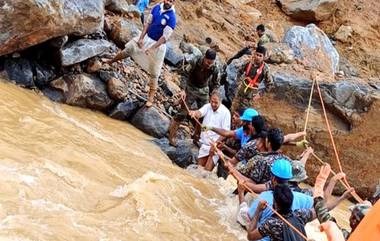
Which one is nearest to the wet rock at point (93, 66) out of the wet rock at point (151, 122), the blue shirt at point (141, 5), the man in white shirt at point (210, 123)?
the wet rock at point (151, 122)

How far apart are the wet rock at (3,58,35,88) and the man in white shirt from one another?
2228mm

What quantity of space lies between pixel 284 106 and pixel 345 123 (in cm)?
99

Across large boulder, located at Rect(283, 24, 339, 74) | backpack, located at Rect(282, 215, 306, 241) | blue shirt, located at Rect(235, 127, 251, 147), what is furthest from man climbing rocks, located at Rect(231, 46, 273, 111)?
backpack, located at Rect(282, 215, 306, 241)

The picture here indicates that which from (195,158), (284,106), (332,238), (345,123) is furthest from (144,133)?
(332,238)

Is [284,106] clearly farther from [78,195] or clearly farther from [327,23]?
[327,23]

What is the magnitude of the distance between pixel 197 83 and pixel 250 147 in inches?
96.6

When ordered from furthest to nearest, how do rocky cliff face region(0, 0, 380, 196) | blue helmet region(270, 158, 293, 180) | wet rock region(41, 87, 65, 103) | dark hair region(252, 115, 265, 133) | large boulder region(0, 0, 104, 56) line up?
wet rock region(41, 87, 65, 103) → rocky cliff face region(0, 0, 380, 196) → large boulder region(0, 0, 104, 56) → dark hair region(252, 115, 265, 133) → blue helmet region(270, 158, 293, 180)

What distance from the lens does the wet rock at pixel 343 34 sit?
16.5 meters

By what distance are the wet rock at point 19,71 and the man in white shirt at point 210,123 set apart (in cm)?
223

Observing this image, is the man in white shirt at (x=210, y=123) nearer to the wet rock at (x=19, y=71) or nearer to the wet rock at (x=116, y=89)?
the wet rock at (x=116, y=89)

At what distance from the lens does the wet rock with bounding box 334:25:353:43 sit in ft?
54.1

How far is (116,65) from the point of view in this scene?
9414 millimetres

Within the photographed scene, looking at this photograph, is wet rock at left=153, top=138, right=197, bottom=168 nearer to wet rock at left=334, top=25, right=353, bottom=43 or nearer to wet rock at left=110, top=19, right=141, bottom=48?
wet rock at left=110, top=19, right=141, bottom=48

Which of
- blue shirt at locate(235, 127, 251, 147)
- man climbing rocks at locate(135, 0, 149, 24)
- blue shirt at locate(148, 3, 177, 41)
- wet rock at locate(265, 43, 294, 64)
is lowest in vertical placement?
wet rock at locate(265, 43, 294, 64)
